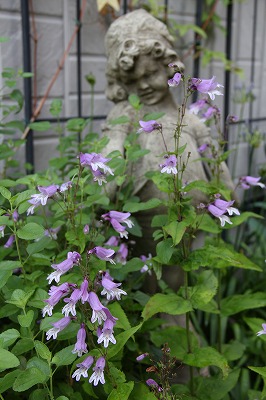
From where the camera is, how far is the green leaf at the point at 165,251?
1.53m

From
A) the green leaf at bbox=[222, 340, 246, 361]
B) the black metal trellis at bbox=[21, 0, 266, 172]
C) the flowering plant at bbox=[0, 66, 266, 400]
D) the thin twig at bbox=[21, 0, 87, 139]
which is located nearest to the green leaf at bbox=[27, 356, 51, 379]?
the flowering plant at bbox=[0, 66, 266, 400]

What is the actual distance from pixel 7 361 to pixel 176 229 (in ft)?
1.77

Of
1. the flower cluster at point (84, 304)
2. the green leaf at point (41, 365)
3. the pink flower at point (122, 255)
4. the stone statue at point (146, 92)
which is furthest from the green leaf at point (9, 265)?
the stone statue at point (146, 92)

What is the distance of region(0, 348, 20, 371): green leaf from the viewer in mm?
1159

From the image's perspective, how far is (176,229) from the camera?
150cm

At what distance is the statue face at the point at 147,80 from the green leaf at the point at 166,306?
2.47 ft

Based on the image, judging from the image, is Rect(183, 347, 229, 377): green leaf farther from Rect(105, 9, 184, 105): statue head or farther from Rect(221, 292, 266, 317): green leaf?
Rect(105, 9, 184, 105): statue head

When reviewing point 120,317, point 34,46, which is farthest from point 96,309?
point 34,46

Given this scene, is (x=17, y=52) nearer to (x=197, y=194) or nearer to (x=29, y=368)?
(x=197, y=194)

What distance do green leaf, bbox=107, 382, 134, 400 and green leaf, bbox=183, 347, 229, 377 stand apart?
12.2 inches

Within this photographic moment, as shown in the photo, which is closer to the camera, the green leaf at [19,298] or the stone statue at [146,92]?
the green leaf at [19,298]

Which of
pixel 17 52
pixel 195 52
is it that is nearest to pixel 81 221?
Result: pixel 17 52

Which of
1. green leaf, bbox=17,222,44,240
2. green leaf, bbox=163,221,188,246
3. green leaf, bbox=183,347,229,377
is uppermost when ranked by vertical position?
green leaf, bbox=17,222,44,240

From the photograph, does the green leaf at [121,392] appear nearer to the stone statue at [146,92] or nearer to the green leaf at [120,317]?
the green leaf at [120,317]
